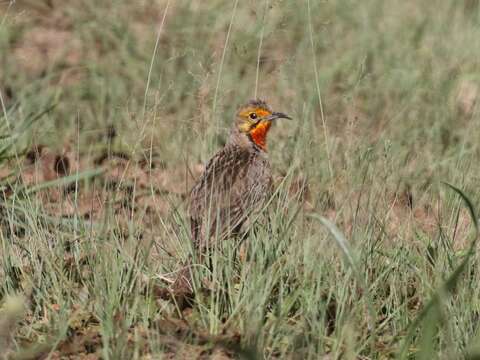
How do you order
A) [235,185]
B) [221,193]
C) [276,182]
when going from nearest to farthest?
[221,193], [235,185], [276,182]

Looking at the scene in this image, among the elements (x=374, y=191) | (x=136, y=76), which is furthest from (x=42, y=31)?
(x=374, y=191)

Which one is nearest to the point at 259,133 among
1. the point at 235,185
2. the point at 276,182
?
the point at 276,182

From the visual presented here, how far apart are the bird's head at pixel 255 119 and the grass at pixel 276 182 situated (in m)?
0.23

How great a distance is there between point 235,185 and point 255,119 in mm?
755

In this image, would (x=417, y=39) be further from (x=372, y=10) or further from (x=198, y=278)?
(x=198, y=278)

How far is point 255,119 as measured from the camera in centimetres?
695

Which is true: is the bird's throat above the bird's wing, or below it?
above

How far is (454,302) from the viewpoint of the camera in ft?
15.2

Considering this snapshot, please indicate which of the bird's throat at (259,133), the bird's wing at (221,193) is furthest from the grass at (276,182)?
the bird's throat at (259,133)

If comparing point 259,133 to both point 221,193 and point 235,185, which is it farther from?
point 221,193

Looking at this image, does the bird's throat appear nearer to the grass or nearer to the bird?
the bird

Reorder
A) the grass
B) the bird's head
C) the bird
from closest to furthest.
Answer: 1. the grass
2. the bird
3. the bird's head

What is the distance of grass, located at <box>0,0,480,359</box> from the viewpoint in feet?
14.6

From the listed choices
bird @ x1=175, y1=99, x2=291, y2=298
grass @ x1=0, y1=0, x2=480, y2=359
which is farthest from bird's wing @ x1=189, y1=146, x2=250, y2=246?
grass @ x1=0, y1=0, x2=480, y2=359
